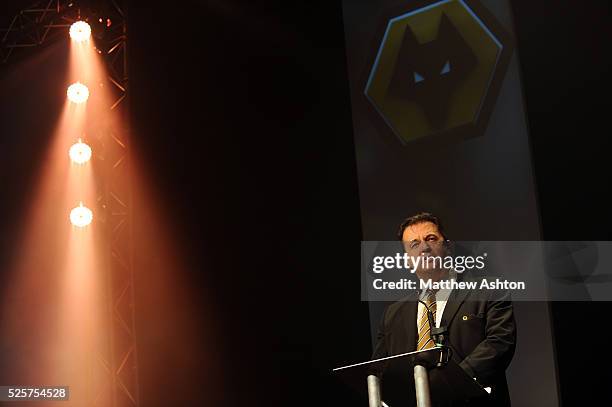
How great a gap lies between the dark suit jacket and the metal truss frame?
1.98 metres

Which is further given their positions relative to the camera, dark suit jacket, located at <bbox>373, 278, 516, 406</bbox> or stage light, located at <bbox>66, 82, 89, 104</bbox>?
stage light, located at <bbox>66, 82, 89, 104</bbox>

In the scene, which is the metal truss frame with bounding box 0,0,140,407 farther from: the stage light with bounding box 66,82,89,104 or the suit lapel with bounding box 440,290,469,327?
the suit lapel with bounding box 440,290,469,327

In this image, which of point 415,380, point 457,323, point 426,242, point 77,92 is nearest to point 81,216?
point 77,92

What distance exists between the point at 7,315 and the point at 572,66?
365 centimetres

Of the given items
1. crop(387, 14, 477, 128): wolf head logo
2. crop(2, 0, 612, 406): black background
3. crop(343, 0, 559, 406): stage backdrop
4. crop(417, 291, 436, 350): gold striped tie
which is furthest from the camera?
crop(2, 0, 612, 406): black background

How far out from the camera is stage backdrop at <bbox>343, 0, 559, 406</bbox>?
13.5 feet

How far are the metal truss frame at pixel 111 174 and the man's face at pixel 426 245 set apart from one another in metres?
2.12

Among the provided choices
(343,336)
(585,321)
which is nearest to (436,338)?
(585,321)

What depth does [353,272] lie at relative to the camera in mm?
4906

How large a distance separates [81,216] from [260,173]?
3.84 ft

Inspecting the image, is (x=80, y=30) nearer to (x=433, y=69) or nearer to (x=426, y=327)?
(x=433, y=69)

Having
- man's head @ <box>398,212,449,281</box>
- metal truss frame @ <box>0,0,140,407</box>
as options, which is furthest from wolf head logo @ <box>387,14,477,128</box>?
metal truss frame @ <box>0,0,140,407</box>

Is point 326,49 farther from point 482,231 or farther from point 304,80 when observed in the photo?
point 482,231

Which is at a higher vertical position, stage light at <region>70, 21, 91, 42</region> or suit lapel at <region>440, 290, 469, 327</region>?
stage light at <region>70, 21, 91, 42</region>
